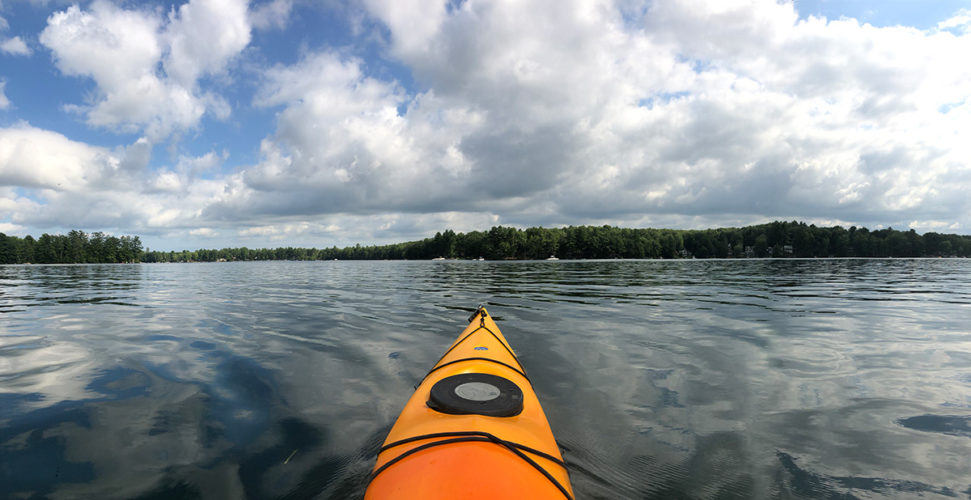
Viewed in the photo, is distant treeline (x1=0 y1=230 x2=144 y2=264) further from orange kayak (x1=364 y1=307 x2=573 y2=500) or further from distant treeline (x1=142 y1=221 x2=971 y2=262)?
orange kayak (x1=364 y1=307 x2=573 y2=500)

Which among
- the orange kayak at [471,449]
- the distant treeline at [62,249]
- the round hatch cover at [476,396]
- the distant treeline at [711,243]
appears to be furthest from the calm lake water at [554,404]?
the distant treeline at [62,249]

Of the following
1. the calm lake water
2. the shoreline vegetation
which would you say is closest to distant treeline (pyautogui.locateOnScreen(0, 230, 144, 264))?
the shoreline vegetation

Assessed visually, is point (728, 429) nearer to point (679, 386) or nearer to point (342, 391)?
point (679, 386)

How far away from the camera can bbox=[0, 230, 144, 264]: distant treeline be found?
132225 mm

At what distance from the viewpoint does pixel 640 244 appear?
505 ft

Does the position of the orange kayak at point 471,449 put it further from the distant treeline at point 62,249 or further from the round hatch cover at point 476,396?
the distant treeline at point 62,249

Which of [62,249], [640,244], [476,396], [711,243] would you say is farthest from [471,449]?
[62,249]

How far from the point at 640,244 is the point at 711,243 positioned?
3358 cm

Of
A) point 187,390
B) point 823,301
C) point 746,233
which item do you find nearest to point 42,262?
point 187,390

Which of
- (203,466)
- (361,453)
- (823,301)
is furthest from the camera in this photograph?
(823,301)

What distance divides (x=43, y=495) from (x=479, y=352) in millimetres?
4983

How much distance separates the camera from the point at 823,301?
17500 mm

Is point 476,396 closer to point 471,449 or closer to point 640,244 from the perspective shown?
point 471,449

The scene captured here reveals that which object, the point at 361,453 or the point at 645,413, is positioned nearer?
the point at 361,453
